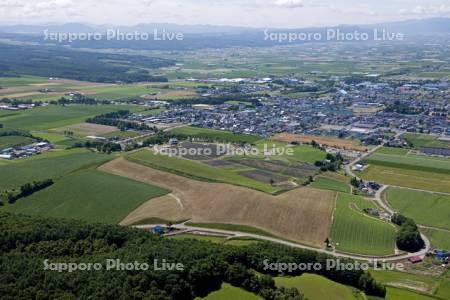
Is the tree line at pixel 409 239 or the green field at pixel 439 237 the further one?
the green field at pixel 439 237

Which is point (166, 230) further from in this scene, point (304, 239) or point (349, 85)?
point (349, 85)

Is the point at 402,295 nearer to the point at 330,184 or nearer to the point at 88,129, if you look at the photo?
A: the point at 330,184

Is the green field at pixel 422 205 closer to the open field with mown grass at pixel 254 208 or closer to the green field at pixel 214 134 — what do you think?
the open field with mown grass at pixel 254 208

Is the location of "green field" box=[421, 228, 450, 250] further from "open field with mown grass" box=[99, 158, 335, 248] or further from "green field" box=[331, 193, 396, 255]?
"open field with mown grass" box=[99, 158, 335, 248]

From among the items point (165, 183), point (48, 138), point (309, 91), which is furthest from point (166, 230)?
point (309, 91)

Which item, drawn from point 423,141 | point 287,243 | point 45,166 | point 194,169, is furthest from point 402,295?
point 423,141

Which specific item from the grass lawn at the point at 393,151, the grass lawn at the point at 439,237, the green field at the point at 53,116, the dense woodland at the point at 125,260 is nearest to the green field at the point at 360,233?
the grass lawn at the point at 439,237
